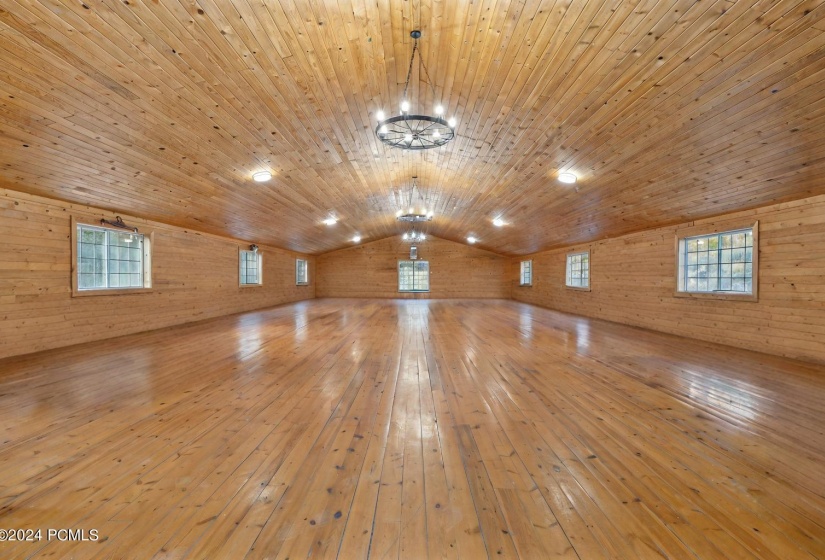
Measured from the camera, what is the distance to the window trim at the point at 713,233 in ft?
16.8

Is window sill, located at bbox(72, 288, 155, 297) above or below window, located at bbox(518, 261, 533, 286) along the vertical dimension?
below

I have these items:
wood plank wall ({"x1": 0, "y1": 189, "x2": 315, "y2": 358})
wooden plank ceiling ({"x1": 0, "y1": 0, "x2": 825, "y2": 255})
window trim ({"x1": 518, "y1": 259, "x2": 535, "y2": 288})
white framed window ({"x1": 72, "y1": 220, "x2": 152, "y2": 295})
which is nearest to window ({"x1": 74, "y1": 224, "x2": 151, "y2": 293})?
white framed window ({"x1": 72, "y1": 220, "x2": 152, "y2": 295})

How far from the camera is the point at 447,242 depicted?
15453mm

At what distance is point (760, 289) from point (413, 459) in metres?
5.84

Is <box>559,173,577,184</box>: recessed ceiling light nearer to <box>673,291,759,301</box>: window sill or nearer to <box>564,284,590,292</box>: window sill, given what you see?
<box>673,291,759,301</box>: window sill

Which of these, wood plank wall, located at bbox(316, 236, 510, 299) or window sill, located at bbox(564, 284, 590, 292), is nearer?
window sill, located at bbox(564, 284, 590, 292)

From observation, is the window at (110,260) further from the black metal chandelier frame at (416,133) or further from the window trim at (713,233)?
the window trim at (713,233)

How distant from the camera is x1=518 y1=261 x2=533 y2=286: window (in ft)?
44.7

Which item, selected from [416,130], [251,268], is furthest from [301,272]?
[416,130]

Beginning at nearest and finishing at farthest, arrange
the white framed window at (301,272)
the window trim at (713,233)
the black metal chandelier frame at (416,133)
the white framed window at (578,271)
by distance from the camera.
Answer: the black metal chandelier frame at (416,133)
the window trim at (713,233)
the white framed window at (578,271)
the white framed window at (301,272)

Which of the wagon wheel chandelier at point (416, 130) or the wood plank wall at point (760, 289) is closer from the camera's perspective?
the wagon wheel chandelier at point (416, 130)

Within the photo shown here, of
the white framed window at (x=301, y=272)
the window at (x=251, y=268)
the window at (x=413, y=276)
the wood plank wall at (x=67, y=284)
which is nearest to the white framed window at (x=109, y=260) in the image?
the wood plank wall at (x=67, y=284)

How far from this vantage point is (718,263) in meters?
5.91

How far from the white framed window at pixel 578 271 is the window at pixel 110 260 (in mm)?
10089
